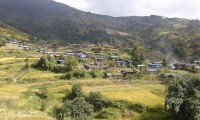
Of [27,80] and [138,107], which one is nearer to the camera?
[138,107]

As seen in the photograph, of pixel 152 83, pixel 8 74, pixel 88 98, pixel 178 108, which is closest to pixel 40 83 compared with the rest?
pixel 8 74

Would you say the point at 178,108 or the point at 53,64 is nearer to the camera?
the point at 178,108

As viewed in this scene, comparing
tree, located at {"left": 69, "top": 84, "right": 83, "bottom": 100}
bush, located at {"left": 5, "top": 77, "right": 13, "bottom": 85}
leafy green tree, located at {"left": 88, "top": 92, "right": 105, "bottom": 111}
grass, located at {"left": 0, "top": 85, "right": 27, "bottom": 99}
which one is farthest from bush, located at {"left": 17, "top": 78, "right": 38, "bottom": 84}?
leafy green tree, located at {"left": 88, "top": 92, "right": 105, "bottom": 111}

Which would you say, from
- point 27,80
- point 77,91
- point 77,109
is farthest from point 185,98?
point 27,80

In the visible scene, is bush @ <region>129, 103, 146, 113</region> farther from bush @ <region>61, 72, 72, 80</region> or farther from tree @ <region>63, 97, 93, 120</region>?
bush @ <region>61, 72, 72, 80</region>

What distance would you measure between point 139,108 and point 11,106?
22.3 metres

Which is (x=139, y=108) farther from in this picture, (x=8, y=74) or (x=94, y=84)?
(x=8, y=74)

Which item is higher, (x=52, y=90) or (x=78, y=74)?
(x=78, y=74)

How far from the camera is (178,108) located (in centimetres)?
5391

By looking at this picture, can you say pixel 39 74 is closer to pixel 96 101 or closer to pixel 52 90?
pixel 52 90

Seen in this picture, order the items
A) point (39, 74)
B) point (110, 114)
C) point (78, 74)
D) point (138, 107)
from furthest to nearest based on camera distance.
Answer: point (39, 74) < point (78, 74) < point (138, 107) < point (110, 114)

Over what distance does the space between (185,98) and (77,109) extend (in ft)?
57.2

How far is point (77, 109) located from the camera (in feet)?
179

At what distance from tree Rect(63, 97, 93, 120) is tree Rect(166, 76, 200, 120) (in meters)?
13.0
